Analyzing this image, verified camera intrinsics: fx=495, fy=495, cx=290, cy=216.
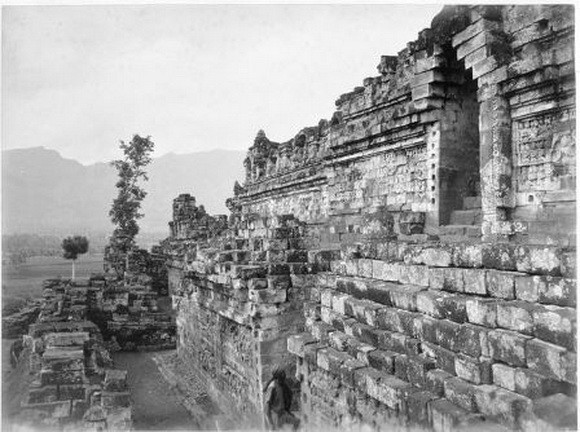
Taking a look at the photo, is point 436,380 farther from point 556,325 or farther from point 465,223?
point 465,223

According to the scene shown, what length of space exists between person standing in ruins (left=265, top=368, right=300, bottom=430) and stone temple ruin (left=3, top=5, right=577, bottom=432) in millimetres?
117

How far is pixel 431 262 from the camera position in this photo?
4.33 meters

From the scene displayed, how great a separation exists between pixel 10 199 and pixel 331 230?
5.30 m

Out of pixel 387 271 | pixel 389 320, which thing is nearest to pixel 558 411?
pixel 389 320

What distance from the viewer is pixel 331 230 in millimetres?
9234

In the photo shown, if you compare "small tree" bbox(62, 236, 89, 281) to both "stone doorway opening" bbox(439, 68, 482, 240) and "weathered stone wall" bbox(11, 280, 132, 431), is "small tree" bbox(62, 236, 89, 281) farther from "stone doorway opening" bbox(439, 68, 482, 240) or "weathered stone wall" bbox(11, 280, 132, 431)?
"stone doorway opening" bbox(439, 68, 482, 240)

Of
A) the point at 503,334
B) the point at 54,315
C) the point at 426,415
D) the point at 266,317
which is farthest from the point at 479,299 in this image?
the point at 54,315

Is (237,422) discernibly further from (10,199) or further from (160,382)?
(10,199)

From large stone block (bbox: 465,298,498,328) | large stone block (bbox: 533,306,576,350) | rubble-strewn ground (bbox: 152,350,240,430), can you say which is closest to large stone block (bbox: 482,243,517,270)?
large stone block (bbox: 465,298,498,328)

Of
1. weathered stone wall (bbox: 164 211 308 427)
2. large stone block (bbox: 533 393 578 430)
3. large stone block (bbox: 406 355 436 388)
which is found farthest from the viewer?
weathered stone wall (bbox: 164 211 308 427)

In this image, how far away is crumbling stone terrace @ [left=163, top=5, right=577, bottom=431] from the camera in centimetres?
331

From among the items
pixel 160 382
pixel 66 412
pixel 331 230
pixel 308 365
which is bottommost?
pixel 160 382

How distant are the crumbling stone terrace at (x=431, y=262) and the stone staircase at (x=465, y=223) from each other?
0.10 feet

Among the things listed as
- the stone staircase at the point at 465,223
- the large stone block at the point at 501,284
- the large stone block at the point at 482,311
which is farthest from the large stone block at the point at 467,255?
the stone staircase at the point at 465,223
